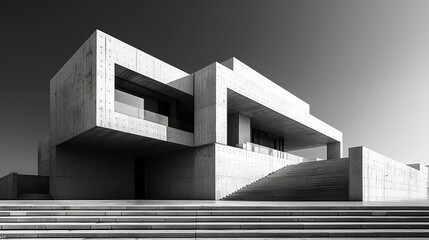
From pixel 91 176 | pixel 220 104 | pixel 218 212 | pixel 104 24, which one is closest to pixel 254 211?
pixel 218 212

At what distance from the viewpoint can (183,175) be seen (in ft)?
63.5

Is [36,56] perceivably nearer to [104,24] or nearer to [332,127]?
[104,24]

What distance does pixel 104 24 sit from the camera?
1147 inches

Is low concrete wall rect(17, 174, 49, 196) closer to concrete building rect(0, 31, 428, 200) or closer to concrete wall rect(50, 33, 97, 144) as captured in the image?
concrete building rect(0, 31, 428, 200)

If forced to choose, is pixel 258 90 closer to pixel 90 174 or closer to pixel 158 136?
pixel 158 136

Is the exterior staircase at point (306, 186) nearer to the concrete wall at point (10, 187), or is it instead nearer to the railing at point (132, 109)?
the railing at point (132, 109)

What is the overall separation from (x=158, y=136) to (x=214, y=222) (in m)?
10.4

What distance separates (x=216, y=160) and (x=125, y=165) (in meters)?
8.13

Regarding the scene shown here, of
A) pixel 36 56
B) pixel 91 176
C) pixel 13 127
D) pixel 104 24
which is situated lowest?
pixel 91 176

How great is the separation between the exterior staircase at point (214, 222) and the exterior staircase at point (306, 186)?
557cm

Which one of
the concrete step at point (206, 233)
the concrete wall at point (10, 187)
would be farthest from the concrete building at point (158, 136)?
the concrete step at point (206, 233)

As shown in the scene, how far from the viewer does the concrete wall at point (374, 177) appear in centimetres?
1254

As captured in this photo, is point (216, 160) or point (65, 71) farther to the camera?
point (65, 71)

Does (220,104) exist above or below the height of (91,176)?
above
